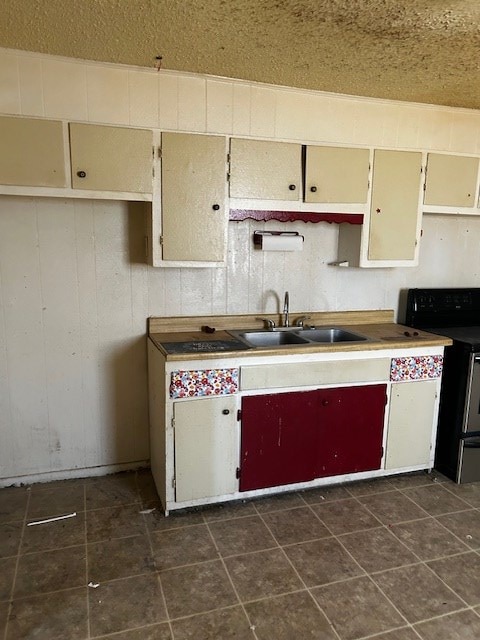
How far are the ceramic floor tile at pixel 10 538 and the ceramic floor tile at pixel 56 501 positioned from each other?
0.09m

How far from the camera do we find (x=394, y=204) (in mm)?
2934

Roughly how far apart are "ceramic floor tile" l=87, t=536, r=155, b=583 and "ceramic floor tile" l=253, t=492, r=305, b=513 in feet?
2.17

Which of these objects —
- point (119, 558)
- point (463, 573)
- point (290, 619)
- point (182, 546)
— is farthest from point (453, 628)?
point (119, 558)

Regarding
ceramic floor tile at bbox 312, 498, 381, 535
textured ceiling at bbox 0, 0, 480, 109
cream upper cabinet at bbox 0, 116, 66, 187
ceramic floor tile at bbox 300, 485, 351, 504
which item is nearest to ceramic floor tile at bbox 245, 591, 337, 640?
ceramic floor tile at bbox 312, 498, 381, 535

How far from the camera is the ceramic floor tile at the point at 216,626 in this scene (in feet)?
5.77

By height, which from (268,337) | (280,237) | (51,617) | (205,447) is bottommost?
(51,617)

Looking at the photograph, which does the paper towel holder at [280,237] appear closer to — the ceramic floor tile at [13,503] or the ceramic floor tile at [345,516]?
the ceramic floor tile at [345,516]

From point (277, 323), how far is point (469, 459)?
146 centimetres

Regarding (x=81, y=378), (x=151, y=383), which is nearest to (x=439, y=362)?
(x=151, y=383)

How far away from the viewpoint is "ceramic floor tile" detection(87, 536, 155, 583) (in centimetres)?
207

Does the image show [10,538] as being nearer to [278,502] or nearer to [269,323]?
[278,502]

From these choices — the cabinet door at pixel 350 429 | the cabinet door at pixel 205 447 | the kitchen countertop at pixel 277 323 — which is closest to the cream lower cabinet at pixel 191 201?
the kitchen countertop at pixel 277 323

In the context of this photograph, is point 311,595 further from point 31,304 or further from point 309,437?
point 31,304

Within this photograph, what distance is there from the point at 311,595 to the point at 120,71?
2.62m
